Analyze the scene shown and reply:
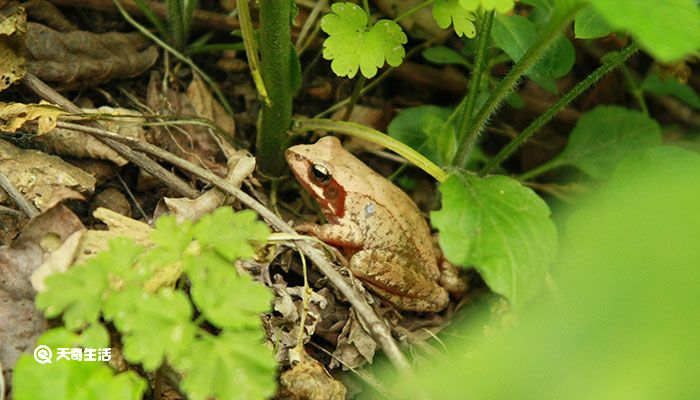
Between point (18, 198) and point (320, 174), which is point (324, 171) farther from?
point (18, 198)

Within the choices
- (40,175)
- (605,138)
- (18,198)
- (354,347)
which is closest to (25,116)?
(40,175)

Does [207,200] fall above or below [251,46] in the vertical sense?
below

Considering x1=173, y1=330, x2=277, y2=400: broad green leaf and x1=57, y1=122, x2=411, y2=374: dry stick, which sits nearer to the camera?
x1=173, y1=330, x2=277, y2=400: broad green leaf

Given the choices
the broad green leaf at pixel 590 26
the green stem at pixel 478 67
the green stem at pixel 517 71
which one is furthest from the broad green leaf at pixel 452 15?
the broad green leaf at pixel 590 26

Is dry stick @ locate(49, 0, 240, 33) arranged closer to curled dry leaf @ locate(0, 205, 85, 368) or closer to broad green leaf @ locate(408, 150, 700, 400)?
curled dry leaf @ locate(0, 205, 85, 368)

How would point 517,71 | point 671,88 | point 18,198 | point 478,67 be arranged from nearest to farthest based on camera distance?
point 18,198 < point 517,71 < point 478,67 < point 671,88

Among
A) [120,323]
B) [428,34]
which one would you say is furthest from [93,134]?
[428,34]

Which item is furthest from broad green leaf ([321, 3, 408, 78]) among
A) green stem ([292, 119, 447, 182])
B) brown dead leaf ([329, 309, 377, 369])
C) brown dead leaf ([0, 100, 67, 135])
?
brown dead leaf ([0, 100, 67, 135])

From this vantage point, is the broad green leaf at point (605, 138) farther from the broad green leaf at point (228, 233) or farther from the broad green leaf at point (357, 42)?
the broad green leaf at point (228, 233)
